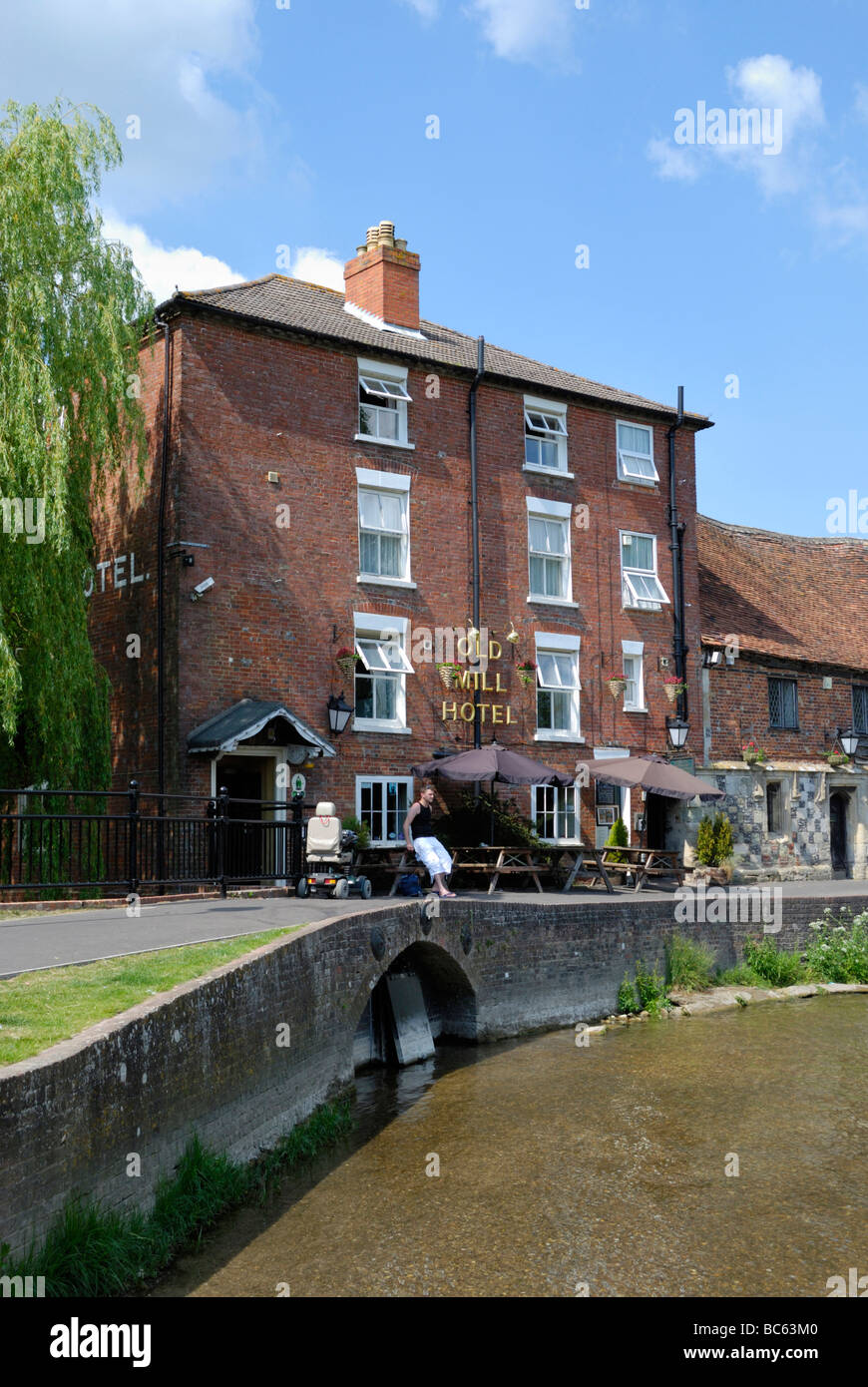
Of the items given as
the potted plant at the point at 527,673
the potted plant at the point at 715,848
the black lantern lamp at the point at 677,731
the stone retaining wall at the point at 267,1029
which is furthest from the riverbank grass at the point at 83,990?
the potted plant at the point at 715,848

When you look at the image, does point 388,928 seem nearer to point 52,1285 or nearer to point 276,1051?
point 276,1051

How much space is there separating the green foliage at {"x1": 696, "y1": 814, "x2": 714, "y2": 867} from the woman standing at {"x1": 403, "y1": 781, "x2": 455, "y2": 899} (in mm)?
8828

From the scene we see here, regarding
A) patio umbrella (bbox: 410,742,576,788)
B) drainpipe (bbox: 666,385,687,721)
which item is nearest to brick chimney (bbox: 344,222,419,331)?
drainpipe (bbox: 666,385,687,721)

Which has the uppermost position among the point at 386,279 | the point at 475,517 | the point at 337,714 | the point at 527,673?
the point at 386,279

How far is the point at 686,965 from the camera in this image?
742 inches

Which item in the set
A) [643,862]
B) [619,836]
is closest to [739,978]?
[643,862]

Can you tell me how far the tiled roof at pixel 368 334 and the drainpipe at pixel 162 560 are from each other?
0.97 metres

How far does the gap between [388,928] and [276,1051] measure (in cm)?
328

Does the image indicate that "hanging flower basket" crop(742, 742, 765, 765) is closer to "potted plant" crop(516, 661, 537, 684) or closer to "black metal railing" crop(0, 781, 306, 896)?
"potted plant" crop(516, 661, 537, 684)

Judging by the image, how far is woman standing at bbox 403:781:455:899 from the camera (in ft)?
55.8

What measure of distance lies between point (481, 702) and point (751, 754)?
22.0 feet

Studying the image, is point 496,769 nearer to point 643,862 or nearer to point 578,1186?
point 643,862

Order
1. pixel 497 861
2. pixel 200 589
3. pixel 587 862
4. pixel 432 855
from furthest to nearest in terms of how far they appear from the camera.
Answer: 1. pixel 587 862
2. pixel 497 861
3. pixel 200 589
4. pixel 432 855
